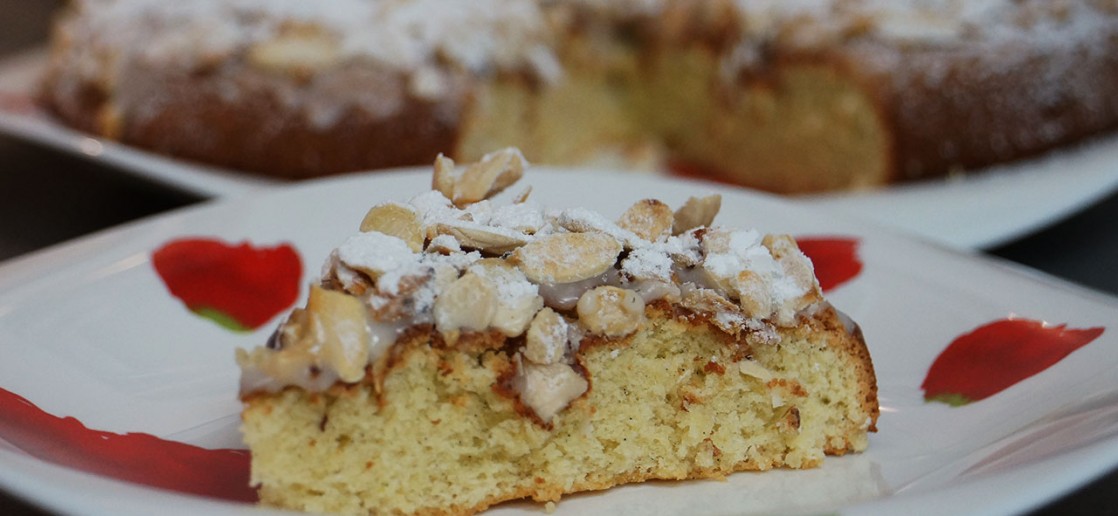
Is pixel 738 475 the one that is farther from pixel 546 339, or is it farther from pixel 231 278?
pixel 231 278

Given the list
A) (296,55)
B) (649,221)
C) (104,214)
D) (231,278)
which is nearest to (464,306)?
(649,221)

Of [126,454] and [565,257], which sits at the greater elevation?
[565,257]

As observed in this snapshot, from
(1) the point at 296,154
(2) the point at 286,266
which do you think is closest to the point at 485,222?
(2) the point at 286,266

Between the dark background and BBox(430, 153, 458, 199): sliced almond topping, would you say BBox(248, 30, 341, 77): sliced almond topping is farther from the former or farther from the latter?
BBox(430, 153, 458, 199): sliced almond topping

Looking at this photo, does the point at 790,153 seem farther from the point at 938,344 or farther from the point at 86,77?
the point at 86,77

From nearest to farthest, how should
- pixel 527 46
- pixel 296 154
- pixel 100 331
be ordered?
pixel 100 331
pixel 296 154
pixel 527 46

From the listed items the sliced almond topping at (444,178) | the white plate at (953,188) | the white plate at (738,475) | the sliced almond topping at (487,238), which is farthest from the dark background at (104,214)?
the sliced almond topping at (487,238)
